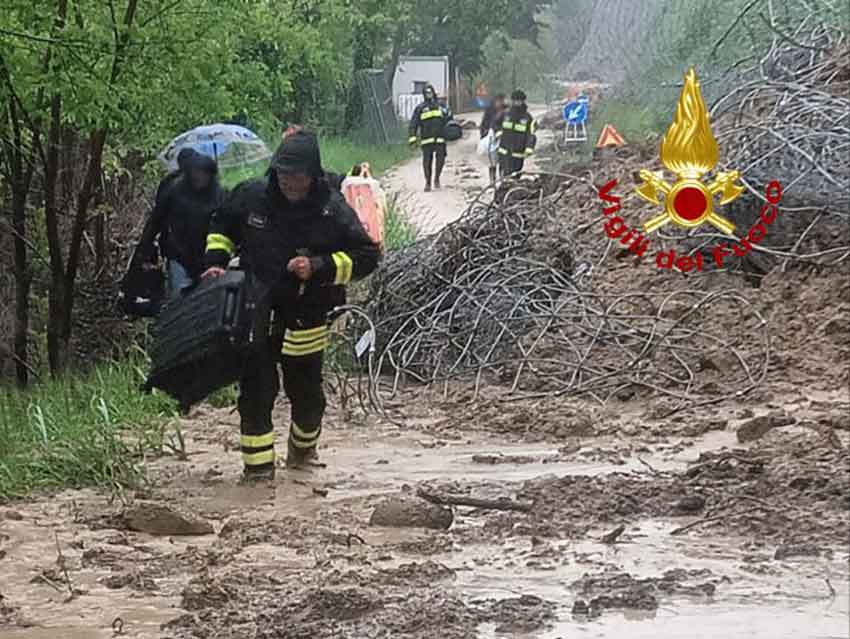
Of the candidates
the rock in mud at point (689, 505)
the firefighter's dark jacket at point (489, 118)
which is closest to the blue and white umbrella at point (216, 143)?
the rock in mud at point (689, 505)

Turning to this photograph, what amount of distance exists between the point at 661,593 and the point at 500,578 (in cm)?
64

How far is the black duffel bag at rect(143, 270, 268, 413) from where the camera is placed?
277 inches

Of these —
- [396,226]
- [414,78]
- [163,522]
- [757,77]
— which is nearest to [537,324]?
[757,77]

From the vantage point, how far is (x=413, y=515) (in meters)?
6.37

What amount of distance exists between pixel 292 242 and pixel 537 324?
10.1 feet

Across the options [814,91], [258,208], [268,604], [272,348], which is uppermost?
[814,91]

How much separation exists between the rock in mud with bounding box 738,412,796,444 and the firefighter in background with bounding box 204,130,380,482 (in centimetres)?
204

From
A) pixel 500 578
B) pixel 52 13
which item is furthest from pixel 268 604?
pixel 52 13

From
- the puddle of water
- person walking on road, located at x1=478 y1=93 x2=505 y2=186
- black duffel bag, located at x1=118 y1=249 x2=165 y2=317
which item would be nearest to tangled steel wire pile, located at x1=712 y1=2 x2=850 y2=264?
the puddle of water

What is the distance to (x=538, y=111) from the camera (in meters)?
27.7

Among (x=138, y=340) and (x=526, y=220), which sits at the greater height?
(x=526, y=220)

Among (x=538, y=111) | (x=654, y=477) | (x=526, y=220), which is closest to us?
(x=654, y=477)

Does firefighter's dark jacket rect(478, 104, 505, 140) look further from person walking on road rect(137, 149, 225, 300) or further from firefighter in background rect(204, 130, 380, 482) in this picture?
firefighter in background rect(204, 130, 380, 482)

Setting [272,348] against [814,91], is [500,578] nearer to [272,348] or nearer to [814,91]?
[272,348]
